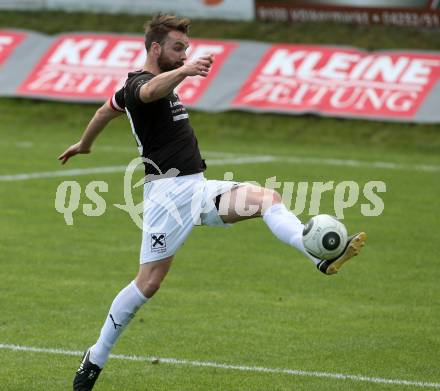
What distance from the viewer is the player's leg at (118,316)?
8375 millimetres

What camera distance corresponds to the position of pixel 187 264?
13.4m

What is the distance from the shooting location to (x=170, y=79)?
25.9ft

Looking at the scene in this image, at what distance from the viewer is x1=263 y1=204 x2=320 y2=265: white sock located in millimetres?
7949

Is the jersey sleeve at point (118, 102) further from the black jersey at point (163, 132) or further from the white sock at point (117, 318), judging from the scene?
the white sock at point (117, 318)

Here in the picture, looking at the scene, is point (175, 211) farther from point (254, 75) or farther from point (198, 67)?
point (254, 75)

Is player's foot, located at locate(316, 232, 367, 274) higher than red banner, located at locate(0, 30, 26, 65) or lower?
higher

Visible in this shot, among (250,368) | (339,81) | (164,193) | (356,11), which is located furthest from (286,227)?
(356,11)

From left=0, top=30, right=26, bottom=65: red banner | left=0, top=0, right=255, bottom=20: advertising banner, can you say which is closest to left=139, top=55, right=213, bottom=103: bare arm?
left=0, top=0, right=255, bottom=20: advertising banner

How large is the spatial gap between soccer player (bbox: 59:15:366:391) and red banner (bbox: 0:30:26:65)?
19010 mm

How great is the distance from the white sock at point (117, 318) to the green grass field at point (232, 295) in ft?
1.46

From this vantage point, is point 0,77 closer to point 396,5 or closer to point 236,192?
point 396,5

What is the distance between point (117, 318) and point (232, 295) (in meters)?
3.55

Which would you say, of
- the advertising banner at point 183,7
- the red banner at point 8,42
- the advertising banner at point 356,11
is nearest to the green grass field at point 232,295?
the advertising banner at point 356,11

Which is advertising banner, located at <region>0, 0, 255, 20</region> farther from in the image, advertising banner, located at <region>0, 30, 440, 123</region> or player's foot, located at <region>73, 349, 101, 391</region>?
player's foot, located at <region>73, 349, 101, 391</region>
